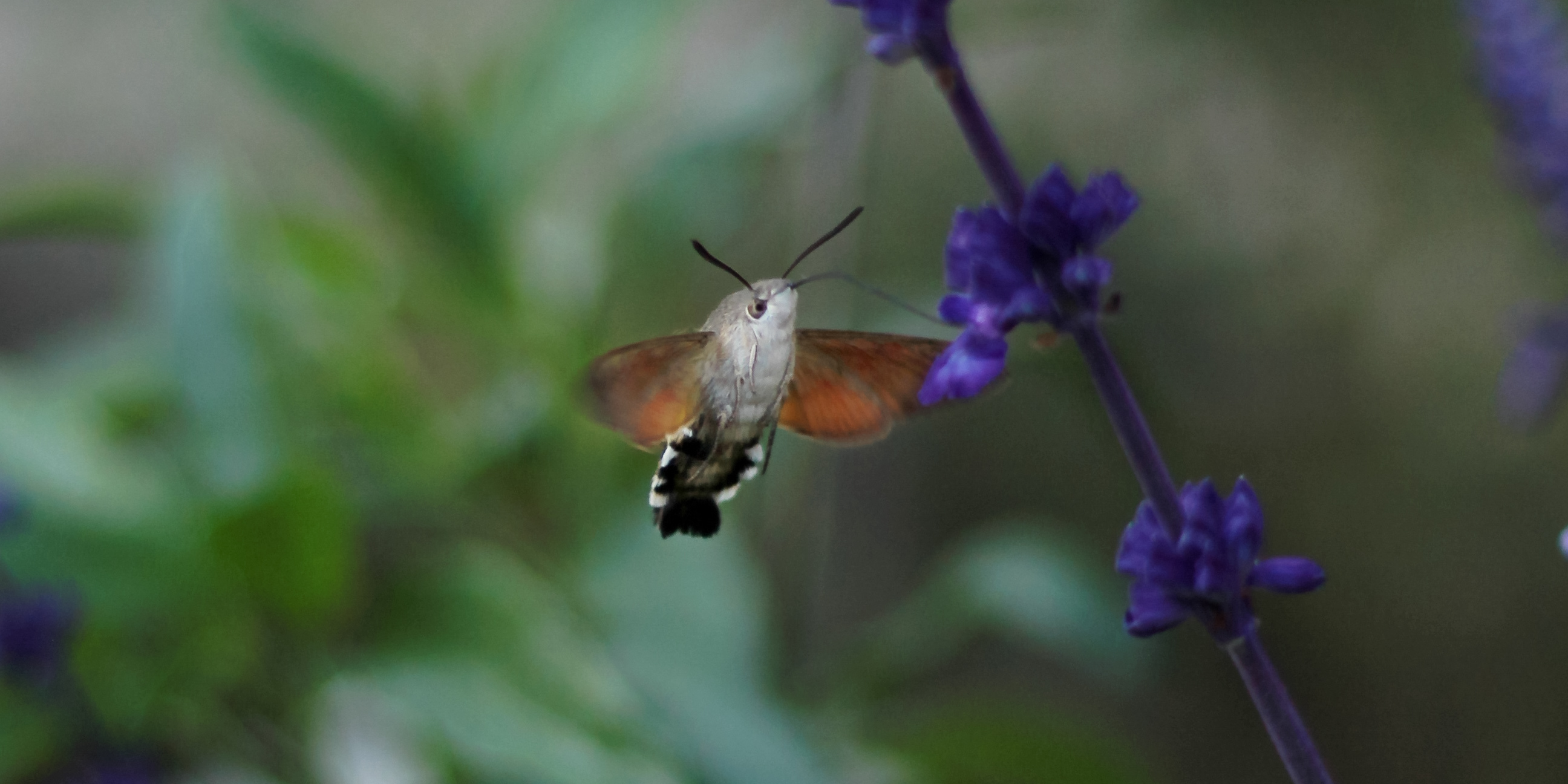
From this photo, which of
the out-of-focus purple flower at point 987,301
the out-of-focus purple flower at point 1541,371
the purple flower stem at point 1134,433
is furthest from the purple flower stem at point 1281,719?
the out-of-focus purple flower at point 1541,371

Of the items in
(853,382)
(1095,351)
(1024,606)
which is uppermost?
(1024,606)

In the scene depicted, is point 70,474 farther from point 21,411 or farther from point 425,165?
point 425,165

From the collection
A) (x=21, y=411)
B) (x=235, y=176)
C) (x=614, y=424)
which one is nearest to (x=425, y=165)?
(x=235, y=176)

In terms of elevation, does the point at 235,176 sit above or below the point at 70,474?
above

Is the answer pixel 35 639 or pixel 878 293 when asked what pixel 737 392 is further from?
pixel 35 639

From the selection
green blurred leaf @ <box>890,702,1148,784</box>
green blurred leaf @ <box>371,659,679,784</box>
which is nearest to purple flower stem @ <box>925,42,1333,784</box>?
green blurred leaf @ <box>371,659,679,784</box>

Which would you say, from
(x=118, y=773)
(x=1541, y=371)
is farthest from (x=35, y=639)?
(x=1541, y=371)

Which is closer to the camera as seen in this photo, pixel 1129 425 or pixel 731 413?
pixel 1129 425

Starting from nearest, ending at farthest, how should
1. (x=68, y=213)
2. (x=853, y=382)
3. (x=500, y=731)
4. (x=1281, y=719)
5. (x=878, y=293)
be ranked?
(x=1281, y=719)
(x=878, y=293)
(x=853, y=382)
(x=500, y=731)
(x=68, y=213)
